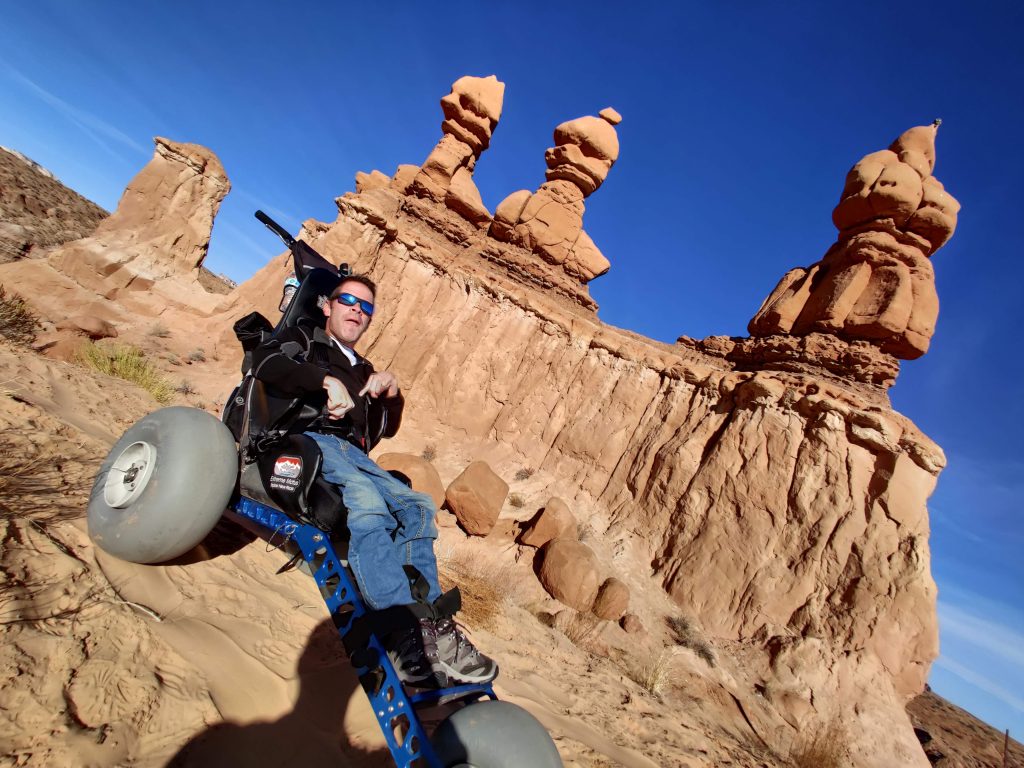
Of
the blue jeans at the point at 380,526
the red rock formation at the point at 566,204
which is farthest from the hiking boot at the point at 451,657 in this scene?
the red rock formation at the point at 566,204

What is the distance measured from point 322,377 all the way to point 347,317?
2.91 ft

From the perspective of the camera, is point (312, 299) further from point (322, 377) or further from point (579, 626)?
point (579, 626)

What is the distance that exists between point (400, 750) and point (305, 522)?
1.39m

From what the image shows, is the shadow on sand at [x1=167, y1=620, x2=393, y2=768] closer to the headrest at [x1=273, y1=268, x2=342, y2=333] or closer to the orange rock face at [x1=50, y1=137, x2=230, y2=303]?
the headrest at [x1=273, y1=268, x2=342, y2=333]

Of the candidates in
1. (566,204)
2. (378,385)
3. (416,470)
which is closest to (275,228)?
(378,385)

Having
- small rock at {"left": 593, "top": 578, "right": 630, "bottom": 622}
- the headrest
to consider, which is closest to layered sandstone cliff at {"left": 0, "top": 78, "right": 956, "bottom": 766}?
small rock at {"left": 593, "top": 578, "right": 630, "bottom": 622}

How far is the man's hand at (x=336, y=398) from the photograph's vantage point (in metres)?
2.90

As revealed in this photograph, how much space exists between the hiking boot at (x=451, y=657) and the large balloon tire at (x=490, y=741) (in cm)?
30

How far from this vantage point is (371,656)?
2051mm

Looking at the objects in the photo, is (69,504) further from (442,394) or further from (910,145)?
(910,145)

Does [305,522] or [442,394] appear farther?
[442,394]

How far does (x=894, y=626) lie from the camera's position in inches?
339

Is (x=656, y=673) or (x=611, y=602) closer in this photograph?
(x=656, y=673)

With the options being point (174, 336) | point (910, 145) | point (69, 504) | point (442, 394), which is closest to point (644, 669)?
point (69, 504)
